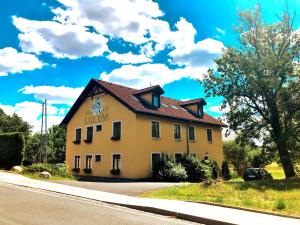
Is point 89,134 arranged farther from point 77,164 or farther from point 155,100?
point 155,100

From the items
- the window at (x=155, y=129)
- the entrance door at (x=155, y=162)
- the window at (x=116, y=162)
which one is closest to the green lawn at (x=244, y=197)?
the entrance door at (x=155, y=162)

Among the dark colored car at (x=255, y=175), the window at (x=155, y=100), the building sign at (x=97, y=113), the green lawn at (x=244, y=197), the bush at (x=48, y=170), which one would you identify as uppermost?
the window at (x=155, y=100)

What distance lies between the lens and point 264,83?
24953 millimetres

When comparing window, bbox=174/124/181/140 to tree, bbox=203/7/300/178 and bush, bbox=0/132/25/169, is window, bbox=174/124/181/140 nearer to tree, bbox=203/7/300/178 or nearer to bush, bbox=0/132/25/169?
tree, bbox=203/7/300/178

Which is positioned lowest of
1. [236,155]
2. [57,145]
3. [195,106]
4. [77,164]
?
[77,164]

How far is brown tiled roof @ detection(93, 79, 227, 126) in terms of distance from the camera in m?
29.2

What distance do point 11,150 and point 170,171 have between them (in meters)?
15.3

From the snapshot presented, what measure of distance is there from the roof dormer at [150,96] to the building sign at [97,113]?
367 cm

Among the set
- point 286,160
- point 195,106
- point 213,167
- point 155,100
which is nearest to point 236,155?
point 195,106

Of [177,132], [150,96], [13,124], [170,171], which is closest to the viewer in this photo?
[170,171]

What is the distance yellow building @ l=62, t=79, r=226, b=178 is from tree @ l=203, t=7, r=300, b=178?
20.3 feet

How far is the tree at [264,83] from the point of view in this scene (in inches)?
991

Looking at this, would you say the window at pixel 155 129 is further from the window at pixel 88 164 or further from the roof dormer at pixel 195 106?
the roof dormer at pixel 195 106

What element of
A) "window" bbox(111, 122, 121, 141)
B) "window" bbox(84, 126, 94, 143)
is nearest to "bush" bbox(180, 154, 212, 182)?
"window" bbox(111, 122, 121, 141)
